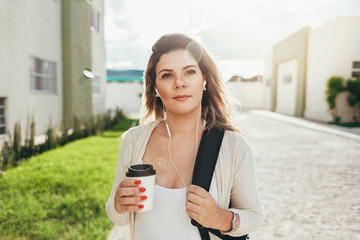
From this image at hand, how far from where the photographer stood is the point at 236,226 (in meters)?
1.48

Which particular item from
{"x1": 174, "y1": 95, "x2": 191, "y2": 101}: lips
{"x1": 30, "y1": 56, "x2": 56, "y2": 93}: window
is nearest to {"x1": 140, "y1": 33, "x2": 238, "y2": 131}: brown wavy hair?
{"x1": 174, "y1": 95, "x2": 191, "y2": 101}: lips

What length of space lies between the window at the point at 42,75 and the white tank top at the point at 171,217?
9.94 m

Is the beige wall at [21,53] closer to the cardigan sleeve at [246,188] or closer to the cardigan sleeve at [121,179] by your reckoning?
the cardigan sleeve at [121,179]

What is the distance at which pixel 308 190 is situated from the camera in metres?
4.91

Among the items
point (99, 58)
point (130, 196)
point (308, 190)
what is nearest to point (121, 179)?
point (130, 196)

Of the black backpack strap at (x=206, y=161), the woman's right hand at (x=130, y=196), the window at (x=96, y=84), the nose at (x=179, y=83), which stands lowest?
the woman's right hand at (x=130, y=196)

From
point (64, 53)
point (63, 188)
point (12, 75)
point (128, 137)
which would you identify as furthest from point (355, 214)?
point (64, 53)

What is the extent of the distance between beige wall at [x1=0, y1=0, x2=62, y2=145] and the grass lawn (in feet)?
5.02

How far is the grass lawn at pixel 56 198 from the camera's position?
10.3 feet

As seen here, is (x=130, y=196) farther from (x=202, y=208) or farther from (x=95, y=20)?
(x=95, y=20)

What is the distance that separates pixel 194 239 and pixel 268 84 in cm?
3279

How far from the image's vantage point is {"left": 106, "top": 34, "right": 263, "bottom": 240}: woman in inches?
56.7

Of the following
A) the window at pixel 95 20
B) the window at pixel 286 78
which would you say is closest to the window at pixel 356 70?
the window at pixel 286 78

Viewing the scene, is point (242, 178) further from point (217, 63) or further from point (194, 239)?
point (217, 63)
